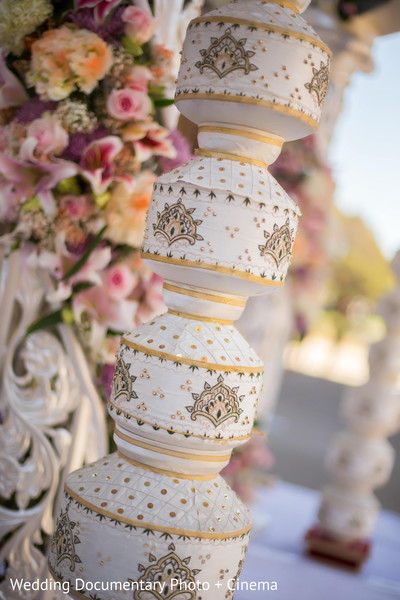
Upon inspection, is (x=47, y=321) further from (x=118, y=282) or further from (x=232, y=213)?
(x=232, y=213)

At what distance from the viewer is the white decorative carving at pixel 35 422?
53.6 inches

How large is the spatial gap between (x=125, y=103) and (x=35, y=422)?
2.04 ft

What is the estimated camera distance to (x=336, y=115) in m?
3.29

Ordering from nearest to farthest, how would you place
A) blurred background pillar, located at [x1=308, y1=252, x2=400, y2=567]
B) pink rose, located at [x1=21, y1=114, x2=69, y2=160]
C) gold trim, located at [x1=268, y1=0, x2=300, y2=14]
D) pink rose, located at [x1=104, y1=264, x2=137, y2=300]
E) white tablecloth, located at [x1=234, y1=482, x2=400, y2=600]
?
1. gold trim, located at [x1=268, y1=0, x2=300, y2=14]
2. pink rose, located at [x1=21, y1=114, x2=69, y2=160]
3. pink rose, located at [x1=104, y1=264, x2=137, y2=300]
4. white tablecloth, located at [x1=234, y1=482, x2=400, y2=600]
5. blurred background pillar, located at [x1=308, y1=252, x2=400, y2=567]

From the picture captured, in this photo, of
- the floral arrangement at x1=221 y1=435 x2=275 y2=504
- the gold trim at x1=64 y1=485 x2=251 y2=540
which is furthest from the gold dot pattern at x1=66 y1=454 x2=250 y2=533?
the floral arrangement at x1=221 y1=435 x2=275 y2=504

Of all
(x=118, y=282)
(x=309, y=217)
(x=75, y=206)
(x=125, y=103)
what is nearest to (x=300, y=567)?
(x=309, y=217)

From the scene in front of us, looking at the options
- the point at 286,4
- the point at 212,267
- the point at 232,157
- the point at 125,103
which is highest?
the point at 286,4

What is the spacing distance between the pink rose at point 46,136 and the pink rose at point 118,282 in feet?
0.82

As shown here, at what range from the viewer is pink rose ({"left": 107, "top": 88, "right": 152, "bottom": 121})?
1247mm

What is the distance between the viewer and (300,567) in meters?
2.97

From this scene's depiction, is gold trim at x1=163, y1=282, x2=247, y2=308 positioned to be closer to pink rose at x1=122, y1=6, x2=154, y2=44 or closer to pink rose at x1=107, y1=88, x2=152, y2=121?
pink rose at x1=107, y1=88, x2=152, y2=121

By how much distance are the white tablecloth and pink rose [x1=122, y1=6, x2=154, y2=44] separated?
160cm

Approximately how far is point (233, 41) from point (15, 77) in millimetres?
570

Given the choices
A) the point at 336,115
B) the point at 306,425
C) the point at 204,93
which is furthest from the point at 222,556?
the point at 306,425
